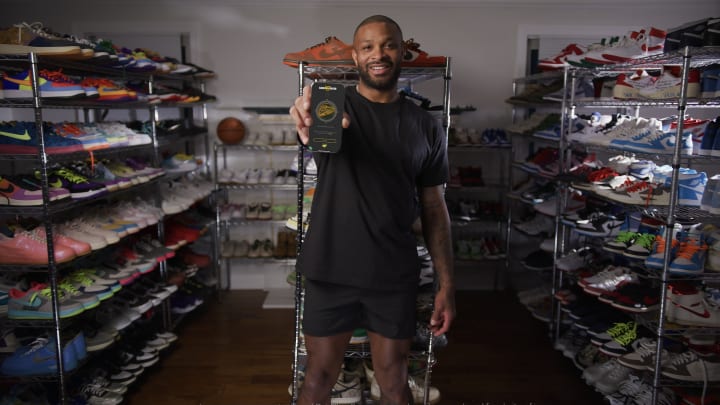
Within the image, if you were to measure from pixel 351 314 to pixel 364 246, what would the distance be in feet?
0.97

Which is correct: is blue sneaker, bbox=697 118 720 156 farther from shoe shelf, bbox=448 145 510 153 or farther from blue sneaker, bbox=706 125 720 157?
shoe shelf, bbox=448 145 510 153

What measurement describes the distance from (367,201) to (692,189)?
1834 mm

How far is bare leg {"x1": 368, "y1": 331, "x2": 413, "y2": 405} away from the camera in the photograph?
1994 mm

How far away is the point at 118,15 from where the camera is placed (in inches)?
179

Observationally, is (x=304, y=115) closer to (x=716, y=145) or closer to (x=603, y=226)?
(x=716, y=145)

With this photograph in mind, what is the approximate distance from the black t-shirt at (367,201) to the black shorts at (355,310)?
0.05 meters

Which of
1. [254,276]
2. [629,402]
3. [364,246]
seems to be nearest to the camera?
[364,246]

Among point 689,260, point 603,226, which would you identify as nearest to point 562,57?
point 603,226

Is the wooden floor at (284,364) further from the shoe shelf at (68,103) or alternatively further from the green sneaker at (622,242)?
the shoe shelf at (68,103)

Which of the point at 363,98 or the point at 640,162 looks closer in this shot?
the point at 363,98

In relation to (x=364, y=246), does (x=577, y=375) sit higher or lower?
lower

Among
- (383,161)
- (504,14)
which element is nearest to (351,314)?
(383,161)

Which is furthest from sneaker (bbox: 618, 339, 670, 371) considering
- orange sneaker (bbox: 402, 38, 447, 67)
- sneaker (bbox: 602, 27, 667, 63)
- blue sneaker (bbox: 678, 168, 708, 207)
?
orange sneaker (bbox: 402, 38, 447, 67)

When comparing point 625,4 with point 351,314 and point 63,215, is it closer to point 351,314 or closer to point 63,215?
point 351,314
